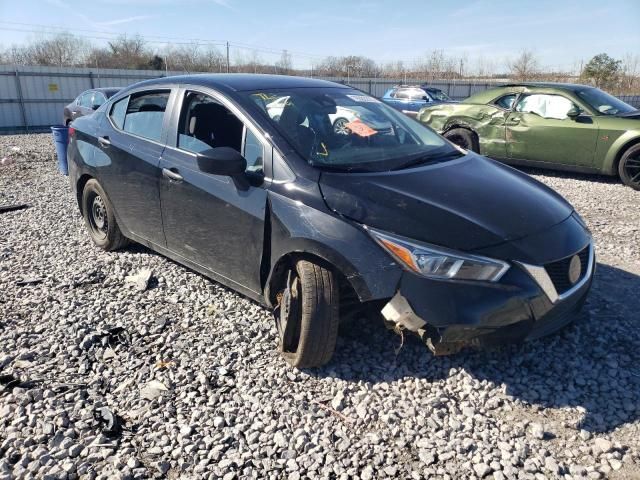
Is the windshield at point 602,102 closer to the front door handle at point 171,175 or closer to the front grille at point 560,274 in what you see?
the front grille at point 560,274

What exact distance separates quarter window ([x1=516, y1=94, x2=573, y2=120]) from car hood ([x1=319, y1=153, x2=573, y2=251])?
5886 millimetres

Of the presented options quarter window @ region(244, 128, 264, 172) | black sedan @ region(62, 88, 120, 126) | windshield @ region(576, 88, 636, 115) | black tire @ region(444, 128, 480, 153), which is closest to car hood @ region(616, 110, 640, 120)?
windshield @ region(576, 88, 636, 115)

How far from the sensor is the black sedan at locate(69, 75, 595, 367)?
8.51 feet

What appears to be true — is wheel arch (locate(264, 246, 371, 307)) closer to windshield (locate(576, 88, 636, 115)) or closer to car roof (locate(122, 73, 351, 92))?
car roof (locate(122, 73, 351, 92))

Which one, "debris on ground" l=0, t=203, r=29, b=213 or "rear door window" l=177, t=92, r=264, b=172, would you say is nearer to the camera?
"rear door window" l=177, t=92, r=264, b=172

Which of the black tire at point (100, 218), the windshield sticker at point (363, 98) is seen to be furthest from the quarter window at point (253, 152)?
the black tire at point (100, 218)

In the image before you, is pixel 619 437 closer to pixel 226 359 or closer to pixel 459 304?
pixel 459 304

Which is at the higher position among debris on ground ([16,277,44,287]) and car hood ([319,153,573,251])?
car hood ([319,153,573,251])

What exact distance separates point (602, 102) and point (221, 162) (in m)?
7.70

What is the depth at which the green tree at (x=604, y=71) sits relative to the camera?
35.1m

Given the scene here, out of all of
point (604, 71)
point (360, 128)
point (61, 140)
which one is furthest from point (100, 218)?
point (604, 71)

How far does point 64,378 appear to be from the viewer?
3.02 m

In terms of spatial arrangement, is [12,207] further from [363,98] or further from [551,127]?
[551,127]

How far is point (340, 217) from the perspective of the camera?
9.04 feet
